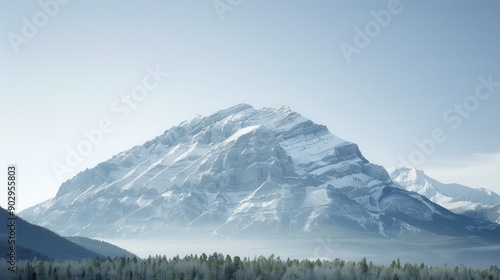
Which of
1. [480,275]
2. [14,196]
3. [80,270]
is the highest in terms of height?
[14,196]

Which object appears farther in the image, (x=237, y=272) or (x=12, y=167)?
(x=237, y=272)

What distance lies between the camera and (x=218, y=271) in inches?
6058

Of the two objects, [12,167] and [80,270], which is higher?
[12,167]

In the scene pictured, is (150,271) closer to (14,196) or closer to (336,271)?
(336,271)

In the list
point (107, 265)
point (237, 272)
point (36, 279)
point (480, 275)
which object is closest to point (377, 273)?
point (480, 275)

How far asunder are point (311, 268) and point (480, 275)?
48.7m

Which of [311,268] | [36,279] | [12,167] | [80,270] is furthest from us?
[311,268]

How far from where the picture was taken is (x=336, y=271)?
162 meters

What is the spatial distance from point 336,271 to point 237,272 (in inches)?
1136

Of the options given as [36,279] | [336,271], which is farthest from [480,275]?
[36,279]

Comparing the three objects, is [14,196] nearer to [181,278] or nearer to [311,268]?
[181,278]

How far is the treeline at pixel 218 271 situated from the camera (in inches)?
5640

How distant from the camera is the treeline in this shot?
14325 centimetres

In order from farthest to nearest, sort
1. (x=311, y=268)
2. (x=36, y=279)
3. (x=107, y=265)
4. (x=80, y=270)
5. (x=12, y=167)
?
(x=311, y=268), (x=107, y=265), (x=80, y=270), (x=36, y=279), (x=12, y=167)
